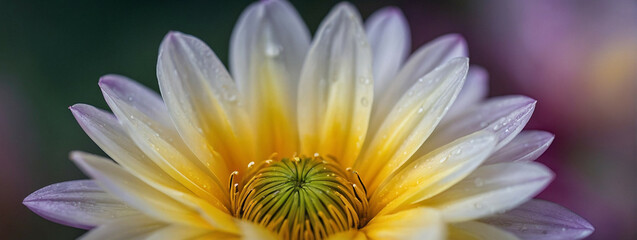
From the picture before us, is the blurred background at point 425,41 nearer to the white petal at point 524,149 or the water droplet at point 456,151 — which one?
the white petal at point 524,149

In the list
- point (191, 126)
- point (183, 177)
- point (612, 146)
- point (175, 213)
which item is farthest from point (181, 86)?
point (612, 146)

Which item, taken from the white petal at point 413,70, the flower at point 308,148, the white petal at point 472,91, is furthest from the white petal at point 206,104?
the white petal at point 472,91

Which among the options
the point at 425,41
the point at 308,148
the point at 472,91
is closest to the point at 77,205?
the point at 308,148

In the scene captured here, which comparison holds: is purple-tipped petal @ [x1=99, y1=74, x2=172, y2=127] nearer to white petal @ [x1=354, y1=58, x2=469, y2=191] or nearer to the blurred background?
white petal @ [x1=354, y1=58, x2=469, y2=191]

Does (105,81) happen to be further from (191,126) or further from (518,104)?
(518,104)

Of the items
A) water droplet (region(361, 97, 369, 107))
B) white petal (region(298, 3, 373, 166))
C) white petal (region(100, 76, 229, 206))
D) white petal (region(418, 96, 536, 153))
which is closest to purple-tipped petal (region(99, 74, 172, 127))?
white petal (region(100, 76, 229, 206))

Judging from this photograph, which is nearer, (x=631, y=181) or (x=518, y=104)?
(x=518, y=104)

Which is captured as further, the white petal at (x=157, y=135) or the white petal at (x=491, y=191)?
the white petal at (x=157, y=135)
